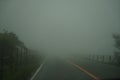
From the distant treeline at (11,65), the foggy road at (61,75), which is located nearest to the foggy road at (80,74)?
the foggy road at (61,75)

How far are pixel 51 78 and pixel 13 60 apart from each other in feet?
28.1

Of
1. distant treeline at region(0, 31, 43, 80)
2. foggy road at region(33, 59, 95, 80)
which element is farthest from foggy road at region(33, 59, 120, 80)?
distant treeline at region(0, 31, 43, 80)

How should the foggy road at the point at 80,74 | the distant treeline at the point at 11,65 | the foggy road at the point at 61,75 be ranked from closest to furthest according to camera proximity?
the foggy road at the point at 80,74 < the foggy road at the point at 61,75 < the distant treeline at the point at 11,65

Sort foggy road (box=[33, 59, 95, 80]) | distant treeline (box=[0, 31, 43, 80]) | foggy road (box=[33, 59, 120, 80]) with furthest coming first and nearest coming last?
distant treeline (box=[0, 31, 43, 80]) → foggy road (box=[33, 59, 95, 80]) → foggy road (box=[33, 59, 120, 80])

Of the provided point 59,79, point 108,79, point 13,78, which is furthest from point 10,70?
point 108,79

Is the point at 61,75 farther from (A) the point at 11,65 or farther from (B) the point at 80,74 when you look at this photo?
(A) the point at 11,65

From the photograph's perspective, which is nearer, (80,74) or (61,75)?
(61,75)

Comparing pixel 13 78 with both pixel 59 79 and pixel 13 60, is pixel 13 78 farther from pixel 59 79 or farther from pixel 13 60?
pixel 13 60

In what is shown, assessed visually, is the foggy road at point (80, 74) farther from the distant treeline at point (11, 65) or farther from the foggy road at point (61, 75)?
the distant treeline at point (11, 65)

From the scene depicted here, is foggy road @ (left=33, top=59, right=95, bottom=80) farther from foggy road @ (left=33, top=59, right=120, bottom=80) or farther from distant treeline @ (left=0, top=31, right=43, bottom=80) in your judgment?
distant treeline @ (left=0, top=31, right=43, bottom=80)

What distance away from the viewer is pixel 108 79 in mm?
19828

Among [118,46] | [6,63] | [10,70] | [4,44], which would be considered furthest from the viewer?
[118,46]

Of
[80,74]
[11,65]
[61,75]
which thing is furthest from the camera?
[11,65]

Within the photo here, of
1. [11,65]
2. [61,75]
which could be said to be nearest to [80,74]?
[61,75]
